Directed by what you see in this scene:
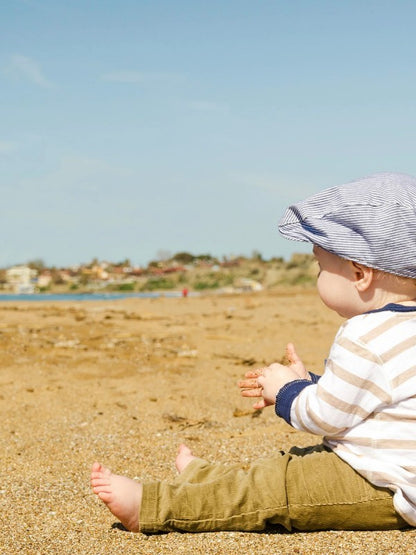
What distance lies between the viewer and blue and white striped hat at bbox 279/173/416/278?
1736mm

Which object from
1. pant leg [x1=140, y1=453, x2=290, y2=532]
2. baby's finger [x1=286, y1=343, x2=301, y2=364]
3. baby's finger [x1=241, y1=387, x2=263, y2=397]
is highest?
baby's finger [x1=286, y1=343, x2=301, y2=364]

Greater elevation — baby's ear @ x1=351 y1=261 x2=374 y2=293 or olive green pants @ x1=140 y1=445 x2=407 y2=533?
baby's ear @ x1=351 y1=261 x2=374 y2=293

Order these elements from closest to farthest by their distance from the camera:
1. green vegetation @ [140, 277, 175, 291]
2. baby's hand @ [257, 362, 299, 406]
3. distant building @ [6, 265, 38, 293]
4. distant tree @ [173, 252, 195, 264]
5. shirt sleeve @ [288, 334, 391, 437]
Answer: shirt sleeve @ [288, 334, 391, 437] < baby's hand @ [257, 362, 299, 406] < green vegetation @ [140, 277, 175, 291] < distant building @ [6, 265, 38, 293] < distant tree @ [173, 252, 195, 264]

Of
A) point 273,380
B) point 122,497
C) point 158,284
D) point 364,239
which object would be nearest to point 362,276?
point 364,239

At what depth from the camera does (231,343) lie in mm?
6172

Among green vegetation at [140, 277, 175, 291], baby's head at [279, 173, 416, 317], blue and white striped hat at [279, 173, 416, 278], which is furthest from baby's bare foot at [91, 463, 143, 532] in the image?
green vegetation at [140, 277, 175, 291]

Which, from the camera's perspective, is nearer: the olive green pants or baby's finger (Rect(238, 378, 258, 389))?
the olive green pants

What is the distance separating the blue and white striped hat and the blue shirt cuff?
1.37 feet

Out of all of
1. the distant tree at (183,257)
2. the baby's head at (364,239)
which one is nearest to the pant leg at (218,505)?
the baby's head at (364,239)

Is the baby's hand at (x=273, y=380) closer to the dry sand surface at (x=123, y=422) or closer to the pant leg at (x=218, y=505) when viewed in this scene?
the pant leg at (x=218, y=505)

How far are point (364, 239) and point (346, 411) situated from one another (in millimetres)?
474

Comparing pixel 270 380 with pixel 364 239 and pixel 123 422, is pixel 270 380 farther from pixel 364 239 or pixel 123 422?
Result: pixel 123 422

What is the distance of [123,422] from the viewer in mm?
3203

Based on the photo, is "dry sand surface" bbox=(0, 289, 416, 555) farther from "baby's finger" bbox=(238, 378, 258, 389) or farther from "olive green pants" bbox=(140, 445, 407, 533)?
"baby's finger" bbox=(238, 378, 258, 389)
